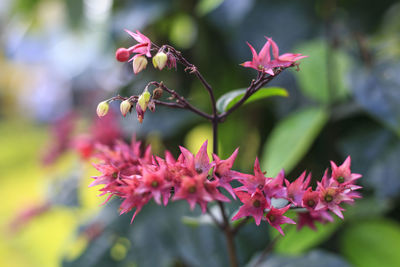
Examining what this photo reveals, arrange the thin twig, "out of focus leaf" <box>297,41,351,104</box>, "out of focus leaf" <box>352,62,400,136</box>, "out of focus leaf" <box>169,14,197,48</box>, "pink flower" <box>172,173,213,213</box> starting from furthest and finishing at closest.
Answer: "out of focus leaf" <box>169,14,197,48</box>, "out of focus leaf" <box>297,41,351,104</box>, "out of focus leaf" <box>352,62,400,136</box>, the thin twig, "pink flower" <box>172,173,213,213</box>

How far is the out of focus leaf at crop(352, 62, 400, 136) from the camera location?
460 mm

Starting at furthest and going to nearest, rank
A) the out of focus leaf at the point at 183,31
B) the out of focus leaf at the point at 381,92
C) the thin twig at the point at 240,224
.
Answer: the out of focus leaf at the point at 183,31 → the out of focus leaf at the point at 381,92 → the thin twig at the point at 240,224

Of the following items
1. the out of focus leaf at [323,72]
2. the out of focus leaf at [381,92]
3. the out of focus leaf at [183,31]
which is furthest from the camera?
the out of focus leaf at [183,31]

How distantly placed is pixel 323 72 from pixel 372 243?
261 mm

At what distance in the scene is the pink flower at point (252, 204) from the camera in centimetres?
26

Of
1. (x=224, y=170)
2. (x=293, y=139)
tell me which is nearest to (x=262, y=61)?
(x=224, y=170)

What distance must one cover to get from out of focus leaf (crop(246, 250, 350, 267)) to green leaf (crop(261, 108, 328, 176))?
0.33 ft

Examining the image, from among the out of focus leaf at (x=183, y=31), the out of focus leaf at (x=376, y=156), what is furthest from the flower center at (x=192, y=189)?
the out of focus leaf at (x=183, y=31)

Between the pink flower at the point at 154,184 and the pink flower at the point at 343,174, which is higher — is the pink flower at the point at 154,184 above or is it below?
above

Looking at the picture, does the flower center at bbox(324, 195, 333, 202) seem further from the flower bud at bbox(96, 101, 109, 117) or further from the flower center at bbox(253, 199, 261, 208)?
the flower bud at bbox(96, 101, 109, 117)

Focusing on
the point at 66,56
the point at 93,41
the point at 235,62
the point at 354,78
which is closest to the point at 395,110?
the point at 354,78

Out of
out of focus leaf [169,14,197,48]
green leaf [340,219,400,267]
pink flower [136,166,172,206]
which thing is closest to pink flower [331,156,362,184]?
pink flower [136,166,172,206]

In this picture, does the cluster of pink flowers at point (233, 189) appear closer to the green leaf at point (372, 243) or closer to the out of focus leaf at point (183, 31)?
the green leaf at point (372, 243)

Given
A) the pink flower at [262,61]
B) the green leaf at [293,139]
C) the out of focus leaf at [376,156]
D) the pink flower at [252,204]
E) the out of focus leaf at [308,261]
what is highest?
the pink flower at [262,61]
